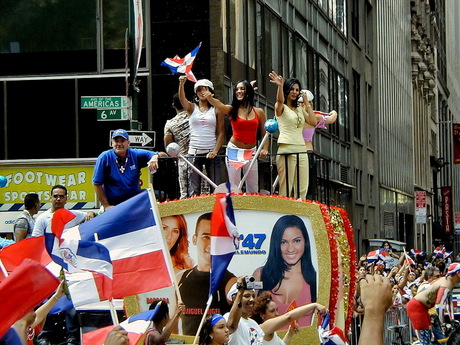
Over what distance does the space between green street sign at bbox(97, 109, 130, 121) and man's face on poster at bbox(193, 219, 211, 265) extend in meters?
5.14

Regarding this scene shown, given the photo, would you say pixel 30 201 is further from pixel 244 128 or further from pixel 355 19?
pixel 355 19

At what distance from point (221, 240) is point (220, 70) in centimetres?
1116

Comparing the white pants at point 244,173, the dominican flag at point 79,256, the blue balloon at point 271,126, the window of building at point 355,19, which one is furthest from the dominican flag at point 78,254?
the window of building at point 355,19

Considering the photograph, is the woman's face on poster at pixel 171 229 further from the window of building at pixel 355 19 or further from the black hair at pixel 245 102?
the window of building at pixel 355 19

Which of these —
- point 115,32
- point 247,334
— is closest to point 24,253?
point 247,334

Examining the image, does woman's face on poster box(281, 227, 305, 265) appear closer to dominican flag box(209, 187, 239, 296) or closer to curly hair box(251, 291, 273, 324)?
curly hair box(251, 291, 273, 324)

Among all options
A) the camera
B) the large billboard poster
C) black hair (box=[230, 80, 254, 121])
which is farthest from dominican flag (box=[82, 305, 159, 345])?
black hair (box=[230, 80, 254, 121])

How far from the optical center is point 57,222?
9.34m

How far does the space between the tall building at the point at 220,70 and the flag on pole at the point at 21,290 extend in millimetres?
8376

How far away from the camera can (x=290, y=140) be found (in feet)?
45.3

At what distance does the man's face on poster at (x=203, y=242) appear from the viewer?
12.6 meters

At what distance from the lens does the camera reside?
10914mm

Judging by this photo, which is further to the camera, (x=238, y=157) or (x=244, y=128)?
(x=244, y=128)

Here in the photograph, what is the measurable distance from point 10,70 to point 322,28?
13.6 meters
